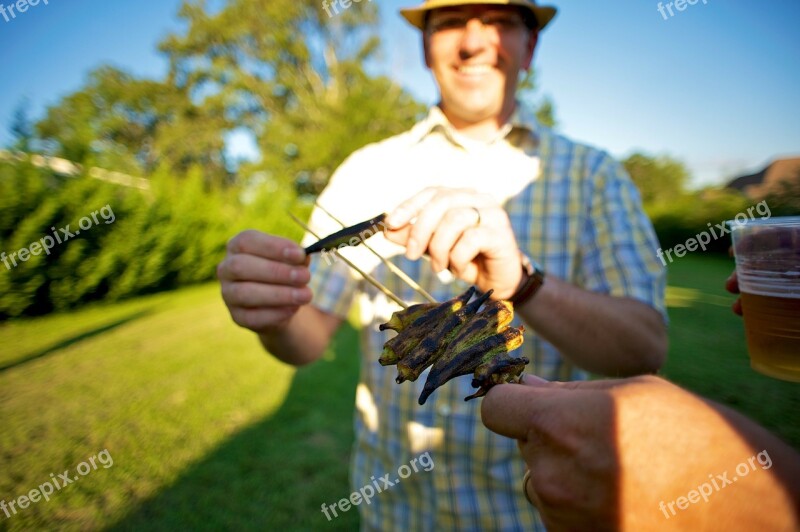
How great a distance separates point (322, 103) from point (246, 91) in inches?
308

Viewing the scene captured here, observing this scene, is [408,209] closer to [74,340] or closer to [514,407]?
[514,407]

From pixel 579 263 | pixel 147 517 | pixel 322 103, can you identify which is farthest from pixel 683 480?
pixel 322 103

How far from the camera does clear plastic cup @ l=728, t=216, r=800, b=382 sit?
1342 millimetres

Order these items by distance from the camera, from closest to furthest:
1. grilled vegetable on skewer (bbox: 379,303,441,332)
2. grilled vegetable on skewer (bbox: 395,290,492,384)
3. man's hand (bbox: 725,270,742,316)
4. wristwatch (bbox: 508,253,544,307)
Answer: grilled vegetable on skewer (bbox: 395,290,492,384) < grilled vegetable on skewer (bbox: 379,303,441,332) < man's hand (bbox: 725,270,742,316) < wristwatch (bbox: 508,253,544,307)

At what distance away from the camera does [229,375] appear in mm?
8547

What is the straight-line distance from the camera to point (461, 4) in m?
2.63

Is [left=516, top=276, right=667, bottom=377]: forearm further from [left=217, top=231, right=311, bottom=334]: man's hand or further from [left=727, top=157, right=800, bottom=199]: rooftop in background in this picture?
[left=217, top=231, right=311, bottom=334]: man's hand

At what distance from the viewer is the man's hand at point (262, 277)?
Answer: 207cm

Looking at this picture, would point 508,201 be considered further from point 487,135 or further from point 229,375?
point 229,375

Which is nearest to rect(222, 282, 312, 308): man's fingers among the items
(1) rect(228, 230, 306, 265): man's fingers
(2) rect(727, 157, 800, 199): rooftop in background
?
(1) rect(228, 230, 306, 265): man's fingers

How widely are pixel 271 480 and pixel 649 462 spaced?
5394 millimetres

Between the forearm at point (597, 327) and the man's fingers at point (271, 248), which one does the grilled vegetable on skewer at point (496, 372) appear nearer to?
the forearm at point (597, 327)

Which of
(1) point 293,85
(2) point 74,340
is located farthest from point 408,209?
(1) point 293,85

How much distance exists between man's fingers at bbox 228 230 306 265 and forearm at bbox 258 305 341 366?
20.2 inches
